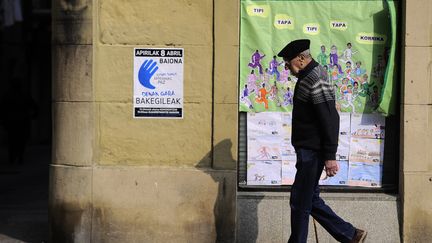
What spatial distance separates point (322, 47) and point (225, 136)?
140 centimetres

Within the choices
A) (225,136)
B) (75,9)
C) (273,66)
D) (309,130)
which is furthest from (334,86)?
(75,9)

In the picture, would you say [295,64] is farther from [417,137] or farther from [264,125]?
[417,137]

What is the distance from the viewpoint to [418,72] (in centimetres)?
674

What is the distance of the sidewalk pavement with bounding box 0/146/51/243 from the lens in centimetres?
735

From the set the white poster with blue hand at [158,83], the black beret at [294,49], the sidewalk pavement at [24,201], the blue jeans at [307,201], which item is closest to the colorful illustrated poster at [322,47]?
the white poster with blue hand at [158,83]

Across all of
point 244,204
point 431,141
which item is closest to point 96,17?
point 244,204

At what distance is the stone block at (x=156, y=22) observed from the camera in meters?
6.74

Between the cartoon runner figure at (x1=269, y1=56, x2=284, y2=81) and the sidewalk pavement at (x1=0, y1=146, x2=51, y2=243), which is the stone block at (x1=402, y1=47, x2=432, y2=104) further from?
the sidewalk pavement at (x1=0, y1=146, x2=51, y2=243)

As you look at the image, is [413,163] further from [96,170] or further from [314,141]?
[96,170]

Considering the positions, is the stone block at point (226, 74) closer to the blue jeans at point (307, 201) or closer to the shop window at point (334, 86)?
the shop window at point (334, 86)

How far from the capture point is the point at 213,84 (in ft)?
22.2

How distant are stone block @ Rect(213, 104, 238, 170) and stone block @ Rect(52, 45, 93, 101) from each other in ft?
4.31

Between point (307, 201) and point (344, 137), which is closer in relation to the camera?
point (307, 201)

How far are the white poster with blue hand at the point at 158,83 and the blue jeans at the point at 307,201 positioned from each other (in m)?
1.59
